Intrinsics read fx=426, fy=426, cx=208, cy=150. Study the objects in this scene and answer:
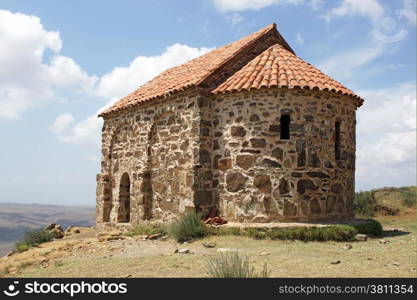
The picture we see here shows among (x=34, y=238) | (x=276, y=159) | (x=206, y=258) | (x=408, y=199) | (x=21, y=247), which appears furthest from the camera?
(x=408, y=199)

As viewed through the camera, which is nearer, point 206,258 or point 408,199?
point 206,258

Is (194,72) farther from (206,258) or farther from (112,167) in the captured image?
(206,258)

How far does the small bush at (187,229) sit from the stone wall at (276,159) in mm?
975

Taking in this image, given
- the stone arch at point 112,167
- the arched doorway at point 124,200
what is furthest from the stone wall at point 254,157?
the stone arch at point 112,167

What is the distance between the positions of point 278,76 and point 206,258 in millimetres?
5619

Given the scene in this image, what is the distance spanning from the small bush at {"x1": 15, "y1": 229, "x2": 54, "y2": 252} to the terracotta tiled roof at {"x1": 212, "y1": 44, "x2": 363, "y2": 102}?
25.1 ft

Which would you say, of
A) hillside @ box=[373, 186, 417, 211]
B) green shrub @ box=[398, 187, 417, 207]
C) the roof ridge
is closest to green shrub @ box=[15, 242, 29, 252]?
the roof ridge

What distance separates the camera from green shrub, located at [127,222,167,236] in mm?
11654

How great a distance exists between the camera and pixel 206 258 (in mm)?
7980

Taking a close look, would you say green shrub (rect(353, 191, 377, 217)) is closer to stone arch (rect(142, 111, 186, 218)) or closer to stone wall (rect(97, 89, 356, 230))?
stone wall (rect(97, 89, 356, 230))

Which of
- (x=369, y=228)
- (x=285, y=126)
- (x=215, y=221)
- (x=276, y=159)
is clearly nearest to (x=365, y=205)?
(x=369, y=228)

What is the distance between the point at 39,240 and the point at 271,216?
7.98 metres

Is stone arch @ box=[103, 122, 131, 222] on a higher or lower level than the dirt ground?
higher

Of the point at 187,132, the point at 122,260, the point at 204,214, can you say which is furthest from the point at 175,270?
the point at 187,132
